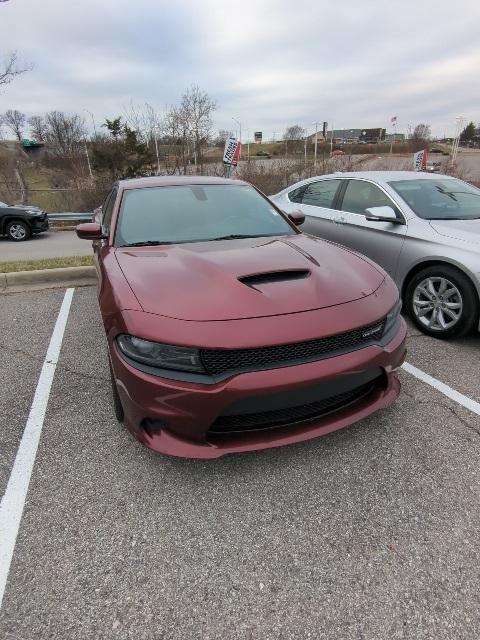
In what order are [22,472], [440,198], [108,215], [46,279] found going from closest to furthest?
[22,472]
[108,215]
[440,198]
[46,279]

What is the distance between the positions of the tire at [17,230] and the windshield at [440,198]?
11014 mm

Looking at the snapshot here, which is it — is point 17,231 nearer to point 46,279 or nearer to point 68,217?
point 68,217

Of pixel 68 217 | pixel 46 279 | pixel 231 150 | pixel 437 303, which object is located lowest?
pixel 68 217

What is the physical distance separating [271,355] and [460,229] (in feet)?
9.61

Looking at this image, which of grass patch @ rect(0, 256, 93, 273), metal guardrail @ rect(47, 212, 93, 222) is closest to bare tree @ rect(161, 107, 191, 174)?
metal guardrail @ rect(47, 212, 93, 222)

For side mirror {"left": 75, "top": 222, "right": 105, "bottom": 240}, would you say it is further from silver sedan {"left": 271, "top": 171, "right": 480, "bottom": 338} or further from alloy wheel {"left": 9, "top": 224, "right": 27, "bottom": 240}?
alloy wheel {"left": 9, "top": 224, "right": 27, "bottom": 240}

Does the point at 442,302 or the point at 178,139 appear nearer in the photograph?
the point at 442,302

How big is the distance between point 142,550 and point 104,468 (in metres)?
0.61

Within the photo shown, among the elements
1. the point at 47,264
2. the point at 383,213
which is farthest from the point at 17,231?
the point at 383,213

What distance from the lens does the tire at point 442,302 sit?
3695 mm

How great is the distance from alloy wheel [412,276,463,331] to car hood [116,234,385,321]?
56.2 inches

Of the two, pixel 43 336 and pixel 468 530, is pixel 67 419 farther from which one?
pixel 468 530

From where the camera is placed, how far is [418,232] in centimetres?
412

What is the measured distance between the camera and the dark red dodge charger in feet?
6.37
